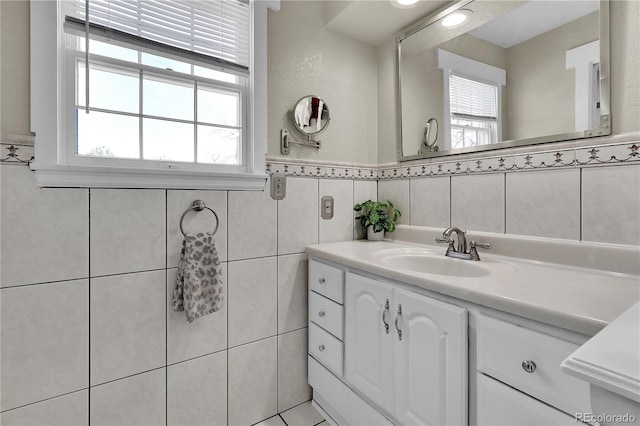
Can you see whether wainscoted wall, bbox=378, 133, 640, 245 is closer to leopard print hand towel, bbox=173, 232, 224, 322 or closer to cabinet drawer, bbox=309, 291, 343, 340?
cabinet drawer, bbox=309, 291, 343, 340

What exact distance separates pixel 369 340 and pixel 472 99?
4.00ft

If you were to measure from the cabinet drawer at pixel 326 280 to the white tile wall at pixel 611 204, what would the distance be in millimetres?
968

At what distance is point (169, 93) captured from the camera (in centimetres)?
136

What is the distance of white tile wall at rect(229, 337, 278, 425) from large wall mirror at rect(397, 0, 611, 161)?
4.43ft

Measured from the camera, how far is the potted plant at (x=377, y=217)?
1765 mm

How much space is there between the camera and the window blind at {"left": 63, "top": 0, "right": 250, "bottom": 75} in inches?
45.6

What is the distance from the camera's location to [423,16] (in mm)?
1672

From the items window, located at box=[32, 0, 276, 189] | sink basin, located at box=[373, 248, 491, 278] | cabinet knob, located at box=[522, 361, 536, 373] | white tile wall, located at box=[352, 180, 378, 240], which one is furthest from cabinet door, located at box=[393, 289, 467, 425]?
Result: window, located at box=[32, 0, 276, 189]

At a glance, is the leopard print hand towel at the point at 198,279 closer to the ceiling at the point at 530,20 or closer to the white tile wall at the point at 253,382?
the white tile wall at the point at 253,382

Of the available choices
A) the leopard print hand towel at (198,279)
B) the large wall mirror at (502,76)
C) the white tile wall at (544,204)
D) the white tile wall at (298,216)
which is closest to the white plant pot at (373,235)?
the white tile wall at (298,216)

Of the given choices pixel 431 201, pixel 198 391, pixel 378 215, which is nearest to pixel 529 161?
pixel 431 201

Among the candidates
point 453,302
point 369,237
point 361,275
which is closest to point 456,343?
point 453,302

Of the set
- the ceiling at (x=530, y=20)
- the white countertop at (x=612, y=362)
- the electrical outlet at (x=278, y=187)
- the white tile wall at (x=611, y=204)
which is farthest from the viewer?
the electrical outlet at (x=278, y=187)

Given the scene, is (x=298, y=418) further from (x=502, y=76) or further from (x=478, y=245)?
(x=502, y=76)
